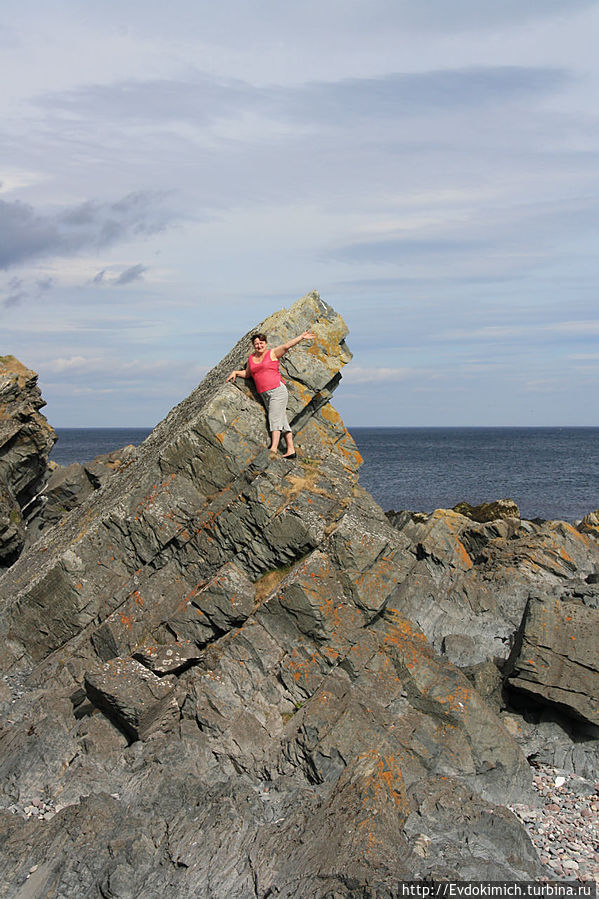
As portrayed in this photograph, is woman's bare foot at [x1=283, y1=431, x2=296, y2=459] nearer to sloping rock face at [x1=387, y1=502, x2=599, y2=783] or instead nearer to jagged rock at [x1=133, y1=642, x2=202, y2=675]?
sloping rock face at [x1=387, y1=502, x2=599, y2=783]

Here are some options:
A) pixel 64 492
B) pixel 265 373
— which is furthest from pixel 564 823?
pixel 64 492

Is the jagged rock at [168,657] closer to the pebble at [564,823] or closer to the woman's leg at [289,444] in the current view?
the woman's leg at [289,444]

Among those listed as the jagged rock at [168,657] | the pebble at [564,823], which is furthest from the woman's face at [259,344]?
the pebble at [564,823]

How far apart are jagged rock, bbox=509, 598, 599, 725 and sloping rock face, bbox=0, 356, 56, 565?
17.2 m

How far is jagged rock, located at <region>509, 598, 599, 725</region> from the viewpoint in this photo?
15.1 m

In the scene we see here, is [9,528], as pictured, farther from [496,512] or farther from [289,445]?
[496,512]

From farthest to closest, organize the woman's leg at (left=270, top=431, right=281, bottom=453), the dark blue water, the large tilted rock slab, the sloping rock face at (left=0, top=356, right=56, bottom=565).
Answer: the dark blue water → the sloping rock face at (left=0, top=356, right=56, bottom=565) → the woman's leg at (left=270, top=431, right=281, bottom=453) → the large tilted rock slab

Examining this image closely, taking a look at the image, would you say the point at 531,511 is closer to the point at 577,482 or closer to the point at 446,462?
the point at 577,482

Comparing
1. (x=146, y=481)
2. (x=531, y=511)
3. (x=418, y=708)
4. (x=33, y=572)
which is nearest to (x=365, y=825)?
(x=418, y=708)

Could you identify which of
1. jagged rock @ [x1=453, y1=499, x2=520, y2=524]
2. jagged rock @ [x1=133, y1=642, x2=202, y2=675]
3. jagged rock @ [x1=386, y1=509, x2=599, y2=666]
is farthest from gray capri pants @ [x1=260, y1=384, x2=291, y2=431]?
jagged rock @ [x1=453, y1=499, x2=520, y2=524]

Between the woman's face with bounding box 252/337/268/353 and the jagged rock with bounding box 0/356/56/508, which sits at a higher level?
the woman's face with bounding box 252/337/268/353

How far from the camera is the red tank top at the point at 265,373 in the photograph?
1703 cm

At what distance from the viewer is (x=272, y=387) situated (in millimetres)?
17016

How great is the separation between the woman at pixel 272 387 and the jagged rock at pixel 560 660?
6.39 m
